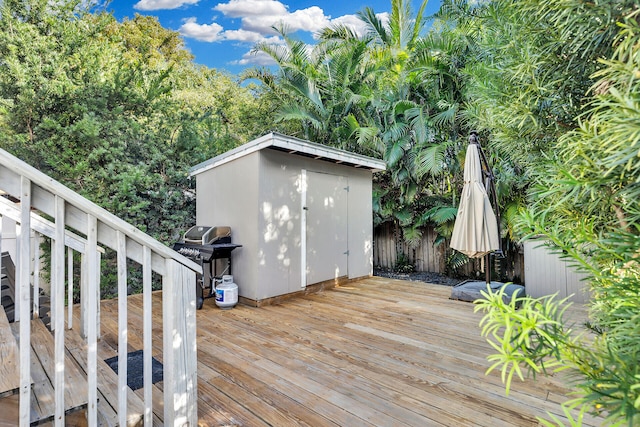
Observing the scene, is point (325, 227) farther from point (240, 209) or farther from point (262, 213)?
point (240, 209)

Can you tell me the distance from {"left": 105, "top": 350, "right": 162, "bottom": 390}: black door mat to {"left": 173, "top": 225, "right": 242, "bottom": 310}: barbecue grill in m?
1.43

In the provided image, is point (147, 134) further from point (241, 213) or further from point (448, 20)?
point (448, 20)

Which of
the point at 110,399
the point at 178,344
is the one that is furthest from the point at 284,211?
the point at 110,399

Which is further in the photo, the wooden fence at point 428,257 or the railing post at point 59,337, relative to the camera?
the wooden fence at point 428,257

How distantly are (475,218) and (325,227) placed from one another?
2345mm

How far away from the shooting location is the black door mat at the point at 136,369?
8.21 feet

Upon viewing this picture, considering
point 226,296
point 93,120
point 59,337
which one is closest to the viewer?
point 59,337

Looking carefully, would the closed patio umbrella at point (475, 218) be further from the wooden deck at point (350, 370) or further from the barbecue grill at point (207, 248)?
the barbecue grill at point (207, 248)

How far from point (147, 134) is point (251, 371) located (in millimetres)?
5149

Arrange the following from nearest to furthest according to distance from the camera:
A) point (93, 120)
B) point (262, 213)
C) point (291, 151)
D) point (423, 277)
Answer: point (262, 213)
point (291, 151)
point (93, 120)
point (423, 277)

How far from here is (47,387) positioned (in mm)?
1721

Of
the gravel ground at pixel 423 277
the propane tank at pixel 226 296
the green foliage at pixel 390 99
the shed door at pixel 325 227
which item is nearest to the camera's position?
the propane tank at pixel 226 296

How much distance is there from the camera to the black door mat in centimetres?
A: 250

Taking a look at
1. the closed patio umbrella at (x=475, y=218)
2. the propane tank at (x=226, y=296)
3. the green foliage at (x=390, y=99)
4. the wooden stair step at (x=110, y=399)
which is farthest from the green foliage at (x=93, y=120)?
the closed patio umbrella at (x=475, y=218)
